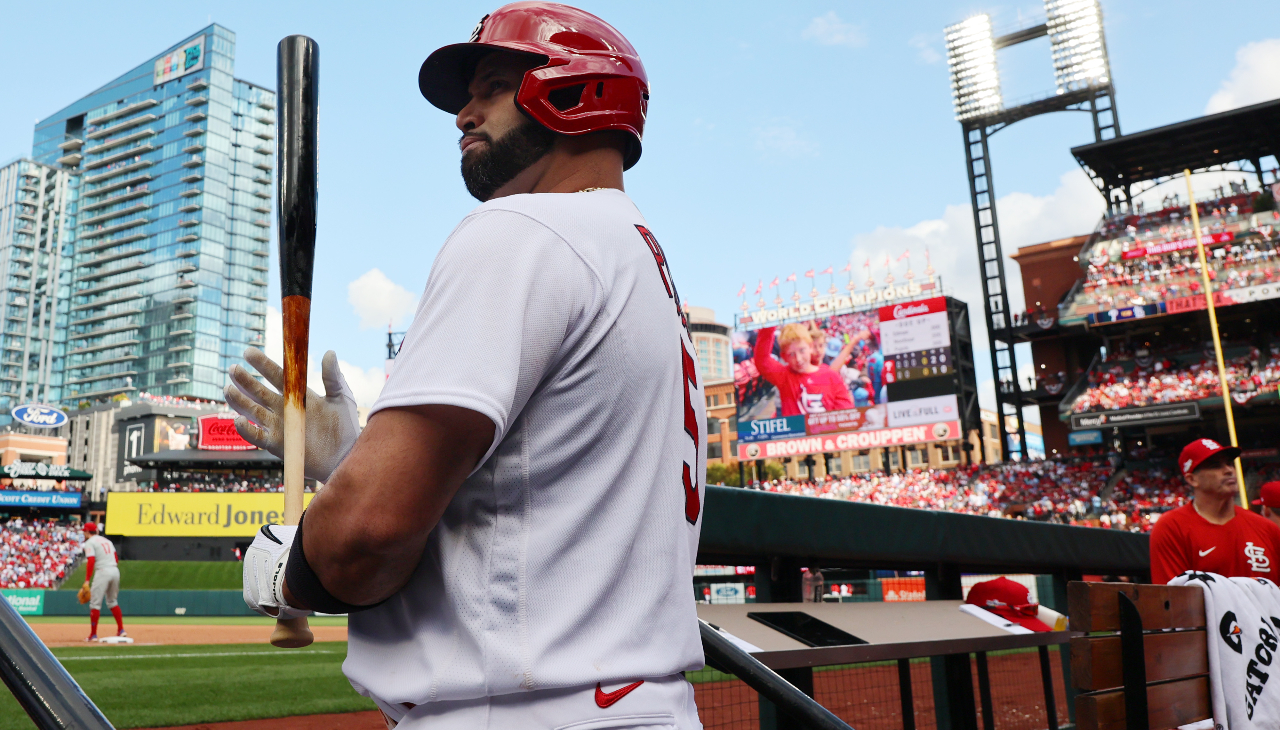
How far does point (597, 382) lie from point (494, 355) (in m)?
0.16

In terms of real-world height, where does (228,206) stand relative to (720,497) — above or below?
above

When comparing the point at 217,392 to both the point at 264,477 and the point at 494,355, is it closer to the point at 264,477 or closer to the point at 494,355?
the point at 264,477

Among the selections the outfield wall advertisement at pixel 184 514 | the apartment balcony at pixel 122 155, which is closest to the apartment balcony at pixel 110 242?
the apartment balcony at pixel 122 155

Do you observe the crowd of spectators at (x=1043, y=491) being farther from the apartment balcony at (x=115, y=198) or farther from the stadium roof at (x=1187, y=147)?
the apartment balcony at (x=115, y=198)

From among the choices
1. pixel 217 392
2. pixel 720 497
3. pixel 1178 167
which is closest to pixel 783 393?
pixel 1178 167

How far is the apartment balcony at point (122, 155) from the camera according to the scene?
104 m

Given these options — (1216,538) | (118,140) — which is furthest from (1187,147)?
(118,140)

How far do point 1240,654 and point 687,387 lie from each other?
3262 mm

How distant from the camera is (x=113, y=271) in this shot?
342ft

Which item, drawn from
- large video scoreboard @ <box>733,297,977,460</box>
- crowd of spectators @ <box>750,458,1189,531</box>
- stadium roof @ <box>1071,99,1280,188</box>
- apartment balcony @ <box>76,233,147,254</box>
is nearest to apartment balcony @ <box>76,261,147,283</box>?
apartment balcony @ <box>76,233,147,254</box>

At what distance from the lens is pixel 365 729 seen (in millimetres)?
7113

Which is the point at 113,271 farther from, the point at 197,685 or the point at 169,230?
the point at 197,685

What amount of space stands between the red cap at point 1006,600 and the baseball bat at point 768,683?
2.56m

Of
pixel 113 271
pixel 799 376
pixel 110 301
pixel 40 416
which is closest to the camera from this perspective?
pixel 799 376
